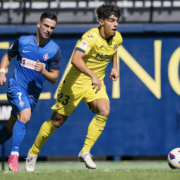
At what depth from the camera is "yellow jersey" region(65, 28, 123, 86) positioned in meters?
5.21

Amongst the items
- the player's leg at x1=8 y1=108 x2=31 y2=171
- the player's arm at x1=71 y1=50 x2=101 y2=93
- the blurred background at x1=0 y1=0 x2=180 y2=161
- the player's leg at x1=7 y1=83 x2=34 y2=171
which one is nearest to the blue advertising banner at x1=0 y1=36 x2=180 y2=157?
the blurred background at x1=0 y1=0 x2=180 y2=161

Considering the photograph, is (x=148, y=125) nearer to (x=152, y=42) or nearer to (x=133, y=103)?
(x=133, y=103)

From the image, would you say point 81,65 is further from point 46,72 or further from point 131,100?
point 131,100

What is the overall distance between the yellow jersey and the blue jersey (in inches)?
12.9

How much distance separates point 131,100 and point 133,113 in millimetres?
277

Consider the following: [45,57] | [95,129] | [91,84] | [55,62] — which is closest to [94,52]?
[91,84]

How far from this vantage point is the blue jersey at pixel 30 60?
5.39 meters

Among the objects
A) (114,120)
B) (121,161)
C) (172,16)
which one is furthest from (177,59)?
(121,161)

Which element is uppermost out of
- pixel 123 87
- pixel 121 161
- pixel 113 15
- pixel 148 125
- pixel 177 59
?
pixel 113 15

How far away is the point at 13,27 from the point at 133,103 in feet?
9.81

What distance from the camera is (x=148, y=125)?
336 inches

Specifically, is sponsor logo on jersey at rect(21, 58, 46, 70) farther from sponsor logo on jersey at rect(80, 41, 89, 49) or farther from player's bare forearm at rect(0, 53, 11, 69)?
sponsor logo on jersey at rect(80, 41, 89, 49)

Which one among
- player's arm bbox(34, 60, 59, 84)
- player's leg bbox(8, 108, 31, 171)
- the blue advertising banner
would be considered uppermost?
player's arm bbox(34, 60, 59, 84)

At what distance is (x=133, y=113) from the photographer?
8.55 metres
